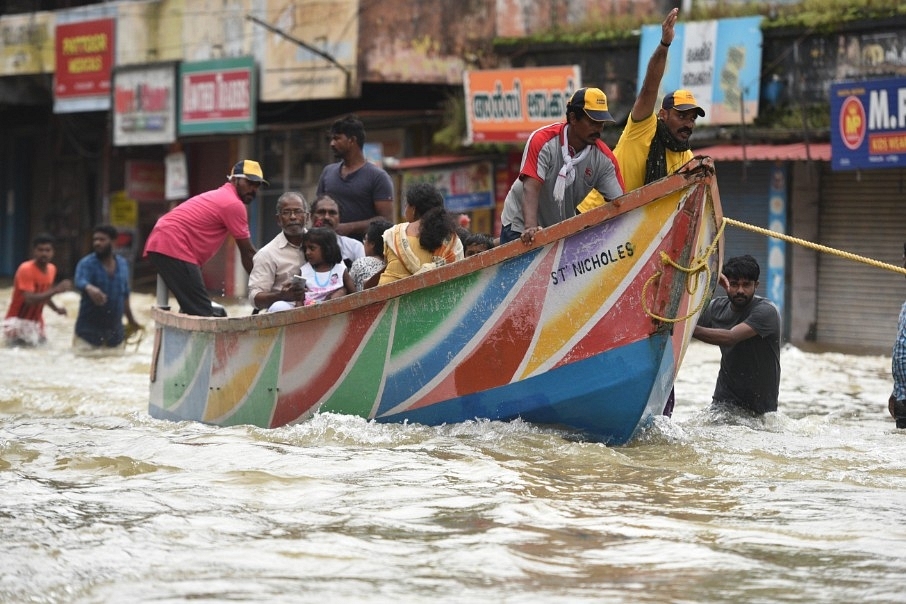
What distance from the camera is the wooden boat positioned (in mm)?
6441

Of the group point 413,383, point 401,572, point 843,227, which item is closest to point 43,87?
point 843,227

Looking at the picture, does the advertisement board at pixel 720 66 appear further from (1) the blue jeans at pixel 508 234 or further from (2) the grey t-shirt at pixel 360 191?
(1) the blue jeans at pixel 508 234

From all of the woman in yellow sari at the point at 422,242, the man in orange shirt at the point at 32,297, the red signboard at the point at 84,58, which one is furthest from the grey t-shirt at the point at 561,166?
the red signboard at the point at 84,58

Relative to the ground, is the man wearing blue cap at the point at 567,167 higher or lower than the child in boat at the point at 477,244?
higher

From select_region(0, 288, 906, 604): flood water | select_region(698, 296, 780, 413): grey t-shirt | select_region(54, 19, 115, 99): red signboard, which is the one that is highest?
select_region(54, 19, 115, 99): red signboard

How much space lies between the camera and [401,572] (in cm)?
465

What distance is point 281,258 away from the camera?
833 centimetres

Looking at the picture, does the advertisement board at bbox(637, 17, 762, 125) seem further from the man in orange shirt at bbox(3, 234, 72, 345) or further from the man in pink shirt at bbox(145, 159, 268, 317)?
the man in pink shirt at bbox(145, 159, 268, 317)

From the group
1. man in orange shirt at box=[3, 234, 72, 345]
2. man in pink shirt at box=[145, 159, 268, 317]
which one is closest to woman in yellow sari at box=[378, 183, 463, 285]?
man in pink shirt at box=[145, 159, 268, 317]

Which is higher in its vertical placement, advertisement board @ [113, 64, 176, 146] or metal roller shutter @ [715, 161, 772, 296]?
advertisement board @ [113, 64, 176, 146]

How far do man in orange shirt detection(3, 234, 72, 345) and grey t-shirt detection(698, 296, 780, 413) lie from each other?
8011mm

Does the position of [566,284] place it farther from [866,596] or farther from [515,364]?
[866,596]

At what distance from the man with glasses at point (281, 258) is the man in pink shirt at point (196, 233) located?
83 cm

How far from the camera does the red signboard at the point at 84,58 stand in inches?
904
